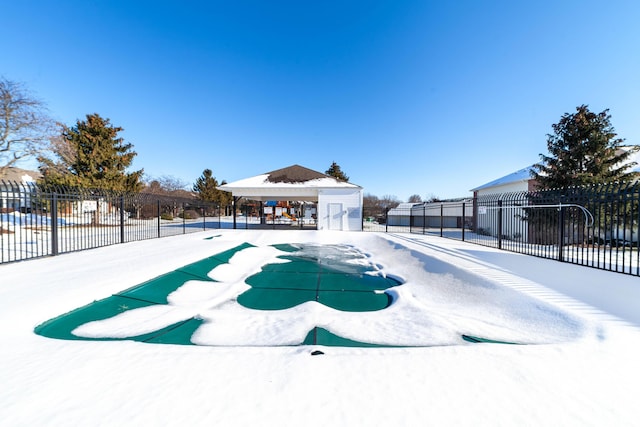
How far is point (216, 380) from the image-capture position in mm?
2012

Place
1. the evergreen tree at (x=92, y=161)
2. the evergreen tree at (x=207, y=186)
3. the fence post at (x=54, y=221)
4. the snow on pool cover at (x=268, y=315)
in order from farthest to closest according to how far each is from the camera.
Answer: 1. the evergreen tree at (x=207, y=186)
2. the evergreen tree at (x=92, y=161)
3. the fence post at (x=54, y=221)
4. the snow on pool cover at (x=268, y=315)

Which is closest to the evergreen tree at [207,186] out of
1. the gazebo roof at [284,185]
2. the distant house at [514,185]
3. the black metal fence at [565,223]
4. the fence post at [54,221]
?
the gazebo roof at [284,185]

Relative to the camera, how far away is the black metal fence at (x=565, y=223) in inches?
209

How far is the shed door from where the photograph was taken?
16.9m

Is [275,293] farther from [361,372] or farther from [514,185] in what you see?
[514,185]

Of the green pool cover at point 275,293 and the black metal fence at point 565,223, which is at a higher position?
the black metal fence at point 565,223

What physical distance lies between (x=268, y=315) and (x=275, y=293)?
3.78 feet

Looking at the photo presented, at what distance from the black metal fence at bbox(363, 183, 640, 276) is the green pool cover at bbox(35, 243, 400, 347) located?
478cm

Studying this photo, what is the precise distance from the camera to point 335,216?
55.5 ft

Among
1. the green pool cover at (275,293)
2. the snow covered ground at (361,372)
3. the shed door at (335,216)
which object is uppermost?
the shed door at (335,216)

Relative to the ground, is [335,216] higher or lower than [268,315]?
higher

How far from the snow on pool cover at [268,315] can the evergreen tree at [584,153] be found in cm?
1348

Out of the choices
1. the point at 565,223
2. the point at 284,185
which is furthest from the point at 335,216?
the point at 565,223

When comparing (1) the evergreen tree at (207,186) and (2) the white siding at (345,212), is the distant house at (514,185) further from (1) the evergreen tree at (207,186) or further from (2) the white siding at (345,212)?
(1) the evergreen tree at (207,186)
